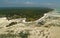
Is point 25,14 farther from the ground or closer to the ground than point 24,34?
closer to the ground

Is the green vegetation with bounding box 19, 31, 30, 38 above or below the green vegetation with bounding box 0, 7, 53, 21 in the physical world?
above

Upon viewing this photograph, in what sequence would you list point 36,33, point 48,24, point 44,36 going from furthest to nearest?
1. point 48,24
2. point 36,33
3. point 44,36

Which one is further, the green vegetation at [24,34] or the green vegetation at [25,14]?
the green vegetation at [25,14]

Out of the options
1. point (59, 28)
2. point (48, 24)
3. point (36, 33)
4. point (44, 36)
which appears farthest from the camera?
point (48, 24)

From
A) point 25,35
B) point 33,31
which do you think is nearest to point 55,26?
point 33,31

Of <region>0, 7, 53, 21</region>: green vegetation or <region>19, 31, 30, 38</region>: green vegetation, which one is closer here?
<region>19, 31, 30, 38</region>: green vegetation

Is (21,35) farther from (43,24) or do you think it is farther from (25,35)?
(43,24)

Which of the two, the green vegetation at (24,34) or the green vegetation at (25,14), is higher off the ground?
the green vegetation at (24,34)

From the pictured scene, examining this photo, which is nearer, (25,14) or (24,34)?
(24,34)

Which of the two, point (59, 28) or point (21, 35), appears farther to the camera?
point (59, 28)

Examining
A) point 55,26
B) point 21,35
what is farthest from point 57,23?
point 21,35

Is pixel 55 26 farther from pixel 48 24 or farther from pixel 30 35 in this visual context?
pixel 30 35
